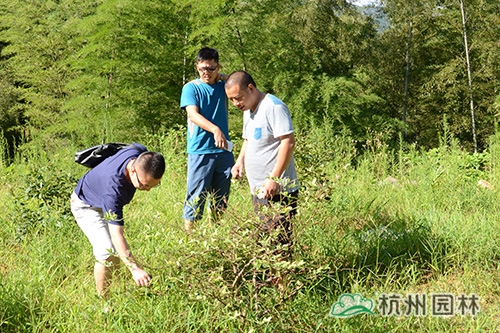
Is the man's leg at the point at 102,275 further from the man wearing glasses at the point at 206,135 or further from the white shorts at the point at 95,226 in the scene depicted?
the man wearing glasses at the point at 206,135

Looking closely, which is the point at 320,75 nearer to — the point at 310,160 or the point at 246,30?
the point at 246,30

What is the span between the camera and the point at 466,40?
1827cm

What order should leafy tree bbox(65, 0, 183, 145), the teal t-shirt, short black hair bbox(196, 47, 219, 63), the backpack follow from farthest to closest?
1. leafy tree bbox(65, 0, 183, 145)
2. the teal t-shirt
3. short black hair bbox(196, 47, 219, 63)
4. the backpack

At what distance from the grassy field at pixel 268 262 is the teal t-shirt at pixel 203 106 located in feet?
1.92

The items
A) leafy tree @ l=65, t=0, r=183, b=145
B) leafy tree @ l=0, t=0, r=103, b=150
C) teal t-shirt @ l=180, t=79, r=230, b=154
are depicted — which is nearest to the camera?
teal t-shirt @ l=180, t=79, r=230, b=154

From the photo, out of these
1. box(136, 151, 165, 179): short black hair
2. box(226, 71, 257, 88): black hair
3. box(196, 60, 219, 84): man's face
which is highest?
box(196, 60, 219, 84): man's face

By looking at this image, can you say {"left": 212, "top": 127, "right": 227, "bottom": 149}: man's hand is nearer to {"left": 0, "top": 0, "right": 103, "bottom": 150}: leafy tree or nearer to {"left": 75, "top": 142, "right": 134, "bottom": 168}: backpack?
{"left": 75, "top": 142, "right": 134, "bottom": 168}: backpack

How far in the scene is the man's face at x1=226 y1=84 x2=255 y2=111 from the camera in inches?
118

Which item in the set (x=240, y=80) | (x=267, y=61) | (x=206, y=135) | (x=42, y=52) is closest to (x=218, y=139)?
(x=206, y=135)

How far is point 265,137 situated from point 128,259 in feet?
3.57

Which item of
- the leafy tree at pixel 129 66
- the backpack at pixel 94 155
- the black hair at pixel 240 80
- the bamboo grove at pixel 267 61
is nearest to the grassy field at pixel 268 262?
the backpack at pixel 94 155

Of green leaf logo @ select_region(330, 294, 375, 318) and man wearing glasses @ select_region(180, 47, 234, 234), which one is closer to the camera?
green leaf logo @ select_region(330, 294, 375, 318)

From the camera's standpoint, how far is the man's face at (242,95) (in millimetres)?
3000

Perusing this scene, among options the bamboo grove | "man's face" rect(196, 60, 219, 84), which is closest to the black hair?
"man's face" rect(196, 60, 219, 84)
